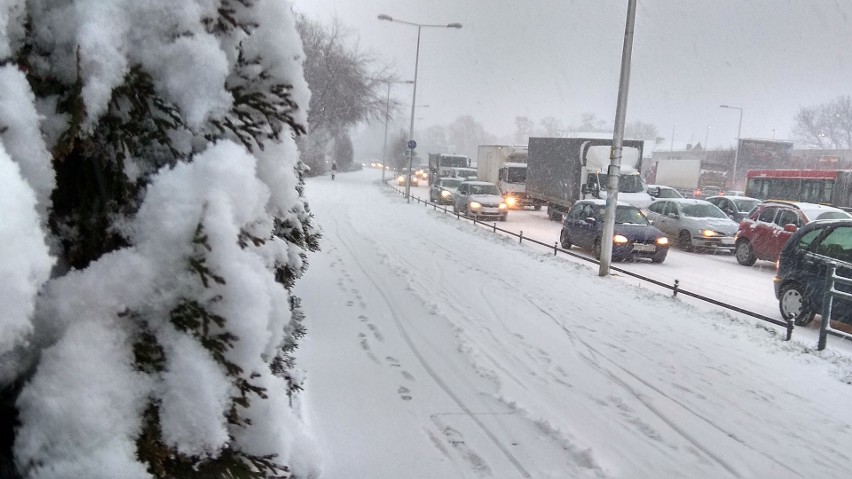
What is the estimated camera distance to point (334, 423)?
502cm

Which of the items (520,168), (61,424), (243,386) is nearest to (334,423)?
(243,386)

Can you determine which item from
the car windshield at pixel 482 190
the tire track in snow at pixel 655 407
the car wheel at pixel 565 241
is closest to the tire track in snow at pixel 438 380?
the tire track in snow at pixel 655 407

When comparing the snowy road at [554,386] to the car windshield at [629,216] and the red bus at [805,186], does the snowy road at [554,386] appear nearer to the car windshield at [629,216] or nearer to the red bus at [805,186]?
the car windshield at [629,216]

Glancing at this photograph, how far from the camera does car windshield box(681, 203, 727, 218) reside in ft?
63.3

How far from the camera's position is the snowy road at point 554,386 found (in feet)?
15.3

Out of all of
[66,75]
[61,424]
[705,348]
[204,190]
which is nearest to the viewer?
[61,424]

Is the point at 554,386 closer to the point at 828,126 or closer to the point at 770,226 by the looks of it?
the point at 770,226

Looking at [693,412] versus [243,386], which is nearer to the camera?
[243,386]

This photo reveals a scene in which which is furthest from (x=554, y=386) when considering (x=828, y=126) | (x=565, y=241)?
(x=828, y=126)

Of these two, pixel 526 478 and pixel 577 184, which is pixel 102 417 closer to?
pixel 526 478

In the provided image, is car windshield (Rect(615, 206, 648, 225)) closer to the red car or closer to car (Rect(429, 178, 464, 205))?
the red car

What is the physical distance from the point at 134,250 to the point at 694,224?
19031 millimetres

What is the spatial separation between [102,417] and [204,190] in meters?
0.71

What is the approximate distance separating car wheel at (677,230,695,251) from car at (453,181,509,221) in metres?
8.95
